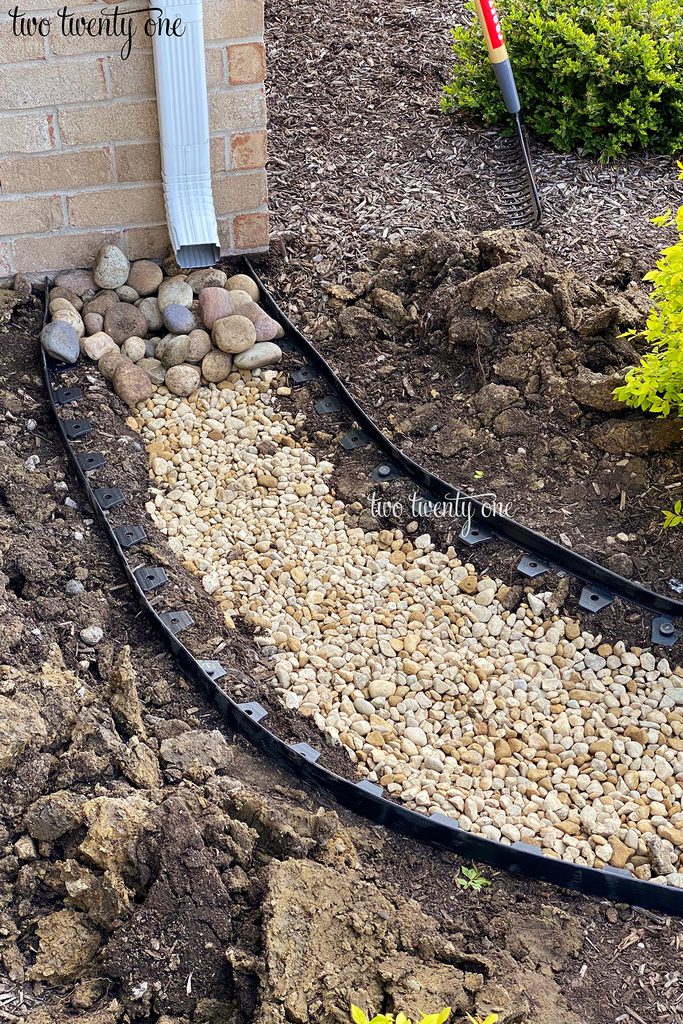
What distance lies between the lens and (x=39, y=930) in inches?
96.0

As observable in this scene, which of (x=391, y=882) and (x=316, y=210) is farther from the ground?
(x=316, y=210)

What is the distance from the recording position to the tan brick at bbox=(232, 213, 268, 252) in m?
4.52

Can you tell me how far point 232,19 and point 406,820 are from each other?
9.99 feet

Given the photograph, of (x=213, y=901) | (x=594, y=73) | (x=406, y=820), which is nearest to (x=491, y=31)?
(x=594, y=73)

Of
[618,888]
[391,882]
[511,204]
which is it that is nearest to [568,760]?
[618,888]

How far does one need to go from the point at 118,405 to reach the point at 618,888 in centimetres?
249

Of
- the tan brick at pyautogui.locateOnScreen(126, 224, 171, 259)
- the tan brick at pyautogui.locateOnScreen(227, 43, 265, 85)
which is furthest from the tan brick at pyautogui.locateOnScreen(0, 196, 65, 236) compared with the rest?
the tan brick at pyautogui.locateOnScreen(227, 43, 265, 85)

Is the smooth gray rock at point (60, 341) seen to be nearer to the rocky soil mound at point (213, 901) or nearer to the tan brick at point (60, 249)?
the tan brick at point (60, 249)

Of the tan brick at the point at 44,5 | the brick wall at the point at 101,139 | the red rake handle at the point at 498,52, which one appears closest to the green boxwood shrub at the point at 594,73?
the red rake handle at the point at 498,52

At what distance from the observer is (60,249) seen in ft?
14.2

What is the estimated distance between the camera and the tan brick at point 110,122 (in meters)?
4.05

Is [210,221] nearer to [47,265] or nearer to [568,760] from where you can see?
[47,265]

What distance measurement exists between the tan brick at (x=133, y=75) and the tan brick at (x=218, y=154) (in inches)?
12.6

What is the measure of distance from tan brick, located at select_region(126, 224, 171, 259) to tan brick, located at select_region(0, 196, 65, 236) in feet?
0.99
